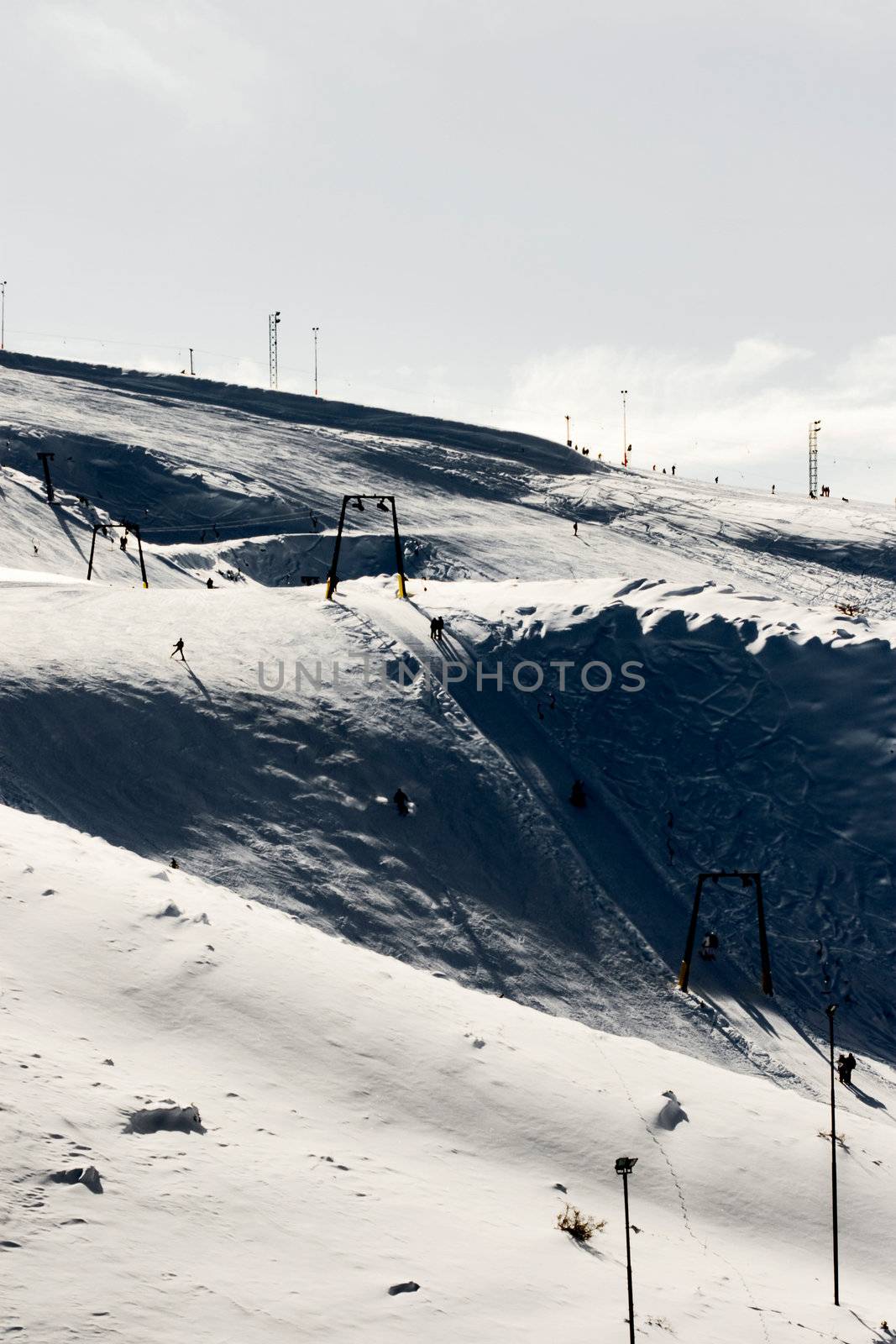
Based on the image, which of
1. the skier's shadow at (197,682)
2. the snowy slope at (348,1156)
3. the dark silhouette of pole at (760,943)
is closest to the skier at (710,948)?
the dark silhouette of pole at (760,943)

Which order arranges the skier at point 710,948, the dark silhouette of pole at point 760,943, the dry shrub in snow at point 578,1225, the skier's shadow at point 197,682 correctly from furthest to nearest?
the skier's shadow at point 197,682
the skier at point 710,948
the dark silhouette of pole at point 760,943
the dry shrub in snow at point 578,1225

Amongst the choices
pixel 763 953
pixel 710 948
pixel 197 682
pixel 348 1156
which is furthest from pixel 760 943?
pixel 348 1156

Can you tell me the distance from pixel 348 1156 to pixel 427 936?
13913 mm

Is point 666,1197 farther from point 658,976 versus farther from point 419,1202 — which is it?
point 658,976

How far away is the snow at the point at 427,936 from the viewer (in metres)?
14.5

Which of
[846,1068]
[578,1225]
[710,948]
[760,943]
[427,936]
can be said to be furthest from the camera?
[760,943]

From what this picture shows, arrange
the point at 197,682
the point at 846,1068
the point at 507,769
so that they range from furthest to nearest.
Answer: the point at 197,682 < the point at 507,769 < the point at 846,1068

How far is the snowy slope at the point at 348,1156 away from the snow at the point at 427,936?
6 centimetres

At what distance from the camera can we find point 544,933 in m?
31.9

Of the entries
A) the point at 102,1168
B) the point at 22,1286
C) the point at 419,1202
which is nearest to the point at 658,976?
the point at 419,1202

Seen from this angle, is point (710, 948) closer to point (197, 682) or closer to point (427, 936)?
point (427, 936)

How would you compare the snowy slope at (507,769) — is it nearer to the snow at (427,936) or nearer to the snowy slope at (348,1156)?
the snow at (427,936)

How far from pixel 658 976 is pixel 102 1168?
1978cm

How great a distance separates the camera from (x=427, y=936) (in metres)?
30.5
